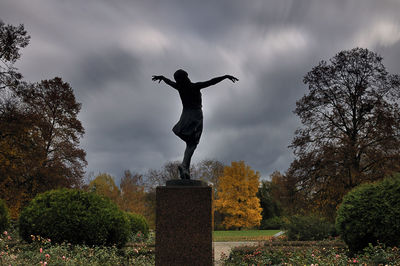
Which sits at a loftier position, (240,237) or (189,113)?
(189,113)

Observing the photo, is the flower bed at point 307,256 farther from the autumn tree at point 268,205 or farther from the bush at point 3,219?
the autumn tree at point 268,205

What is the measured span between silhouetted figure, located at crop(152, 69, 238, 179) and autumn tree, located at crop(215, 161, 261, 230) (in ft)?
78.8

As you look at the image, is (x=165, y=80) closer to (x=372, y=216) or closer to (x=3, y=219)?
(x=372, y=216)

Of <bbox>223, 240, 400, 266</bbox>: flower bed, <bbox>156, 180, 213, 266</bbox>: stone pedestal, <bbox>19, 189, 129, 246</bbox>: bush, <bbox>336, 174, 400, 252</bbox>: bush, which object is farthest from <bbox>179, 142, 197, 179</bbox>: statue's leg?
<bbox>336, 174, 400, 252</bbox>: bush

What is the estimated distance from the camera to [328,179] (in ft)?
59.9

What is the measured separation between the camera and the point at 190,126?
6422 millimetres

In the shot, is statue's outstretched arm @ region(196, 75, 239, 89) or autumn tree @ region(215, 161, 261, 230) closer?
statue's outstretched arm @ region(196, 75, 239, 89)

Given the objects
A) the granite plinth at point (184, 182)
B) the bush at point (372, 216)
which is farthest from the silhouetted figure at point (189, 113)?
the bush at point (372, 216)

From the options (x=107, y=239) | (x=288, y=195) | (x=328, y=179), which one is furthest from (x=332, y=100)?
(x=107, y=239)

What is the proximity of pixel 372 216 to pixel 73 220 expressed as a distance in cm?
793

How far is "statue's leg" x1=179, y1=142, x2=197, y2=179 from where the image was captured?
20.0 feet

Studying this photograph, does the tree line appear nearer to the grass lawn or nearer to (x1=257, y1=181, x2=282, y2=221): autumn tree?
the grass lawn

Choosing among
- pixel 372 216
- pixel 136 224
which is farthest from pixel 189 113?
pixel 136 224

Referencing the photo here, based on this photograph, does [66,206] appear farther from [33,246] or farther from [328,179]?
[328,179]
